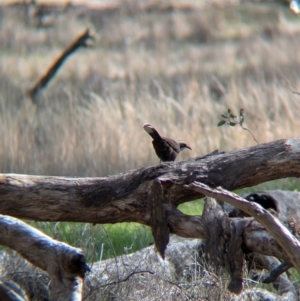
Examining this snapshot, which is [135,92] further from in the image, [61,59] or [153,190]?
[153,190]

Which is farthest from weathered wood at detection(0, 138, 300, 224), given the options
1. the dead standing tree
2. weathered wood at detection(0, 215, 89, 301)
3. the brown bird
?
the brown bird

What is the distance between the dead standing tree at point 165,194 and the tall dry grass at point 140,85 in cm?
298

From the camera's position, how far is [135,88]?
1214 centimetres

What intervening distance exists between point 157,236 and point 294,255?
835 millimetres

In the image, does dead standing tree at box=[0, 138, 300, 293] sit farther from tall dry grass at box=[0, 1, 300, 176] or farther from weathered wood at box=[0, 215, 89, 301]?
tall dry grass at box=[0, 1, 300, 176]

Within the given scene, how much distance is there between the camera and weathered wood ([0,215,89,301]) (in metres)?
3.02

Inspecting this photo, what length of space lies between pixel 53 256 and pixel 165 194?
800 mm

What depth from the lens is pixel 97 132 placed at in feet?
27.9

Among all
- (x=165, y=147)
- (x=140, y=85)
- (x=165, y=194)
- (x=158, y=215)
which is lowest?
(x=158, y=215)

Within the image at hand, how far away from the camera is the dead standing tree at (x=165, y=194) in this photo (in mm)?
3484

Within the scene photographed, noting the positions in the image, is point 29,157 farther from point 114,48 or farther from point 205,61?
point 114,48

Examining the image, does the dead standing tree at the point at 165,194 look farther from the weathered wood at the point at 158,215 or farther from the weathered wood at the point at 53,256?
the weathered wood at the point at 53,256

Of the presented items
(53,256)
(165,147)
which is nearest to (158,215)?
(53,256)

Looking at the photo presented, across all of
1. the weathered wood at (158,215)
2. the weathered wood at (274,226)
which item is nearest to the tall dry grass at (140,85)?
the weathered wood at (158,215)
